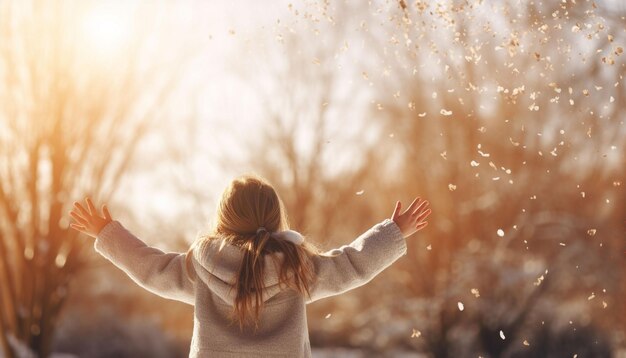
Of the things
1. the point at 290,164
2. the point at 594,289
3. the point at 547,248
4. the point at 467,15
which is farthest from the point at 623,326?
the point at 467,15

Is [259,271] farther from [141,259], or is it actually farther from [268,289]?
[141,259]

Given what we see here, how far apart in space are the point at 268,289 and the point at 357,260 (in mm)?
367

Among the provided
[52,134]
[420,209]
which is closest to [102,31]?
[52,134]

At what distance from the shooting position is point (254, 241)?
2871mm

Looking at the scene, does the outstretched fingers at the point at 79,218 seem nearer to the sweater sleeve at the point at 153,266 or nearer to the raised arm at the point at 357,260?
the sweater sleeve at the point at 153,266

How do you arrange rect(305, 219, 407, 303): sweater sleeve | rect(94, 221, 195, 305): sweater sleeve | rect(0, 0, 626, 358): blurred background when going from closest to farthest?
1. rect(305, 219, 407, 303): sweater sleeve
2. rect(94, 221, 195, 305): sweater sleeve
3. rect(0, 0, 626, 358): blurred background

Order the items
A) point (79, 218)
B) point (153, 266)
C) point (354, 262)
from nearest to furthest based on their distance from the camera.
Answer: point (354, 262)
point (153, 266)
point (79, 218)

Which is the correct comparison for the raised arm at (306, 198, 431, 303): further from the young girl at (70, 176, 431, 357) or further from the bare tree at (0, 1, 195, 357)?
the bare tree at (0, 1, 195, 357)

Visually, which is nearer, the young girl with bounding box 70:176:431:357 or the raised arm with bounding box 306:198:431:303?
the young girl with bounding box 70:176:431:357

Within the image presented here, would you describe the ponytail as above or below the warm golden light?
below

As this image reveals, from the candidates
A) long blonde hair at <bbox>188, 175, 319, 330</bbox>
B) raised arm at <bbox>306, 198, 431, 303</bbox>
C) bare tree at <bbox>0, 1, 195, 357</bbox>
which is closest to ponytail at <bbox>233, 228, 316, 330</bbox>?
long blonde hair at <bbox>188, 175, 319, 330</bbox>

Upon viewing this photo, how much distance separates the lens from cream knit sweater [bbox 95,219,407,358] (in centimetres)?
289

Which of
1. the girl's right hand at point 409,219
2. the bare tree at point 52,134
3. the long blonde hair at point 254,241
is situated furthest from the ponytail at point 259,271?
the bare tree at point 52,134

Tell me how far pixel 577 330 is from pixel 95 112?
657 centimetres
